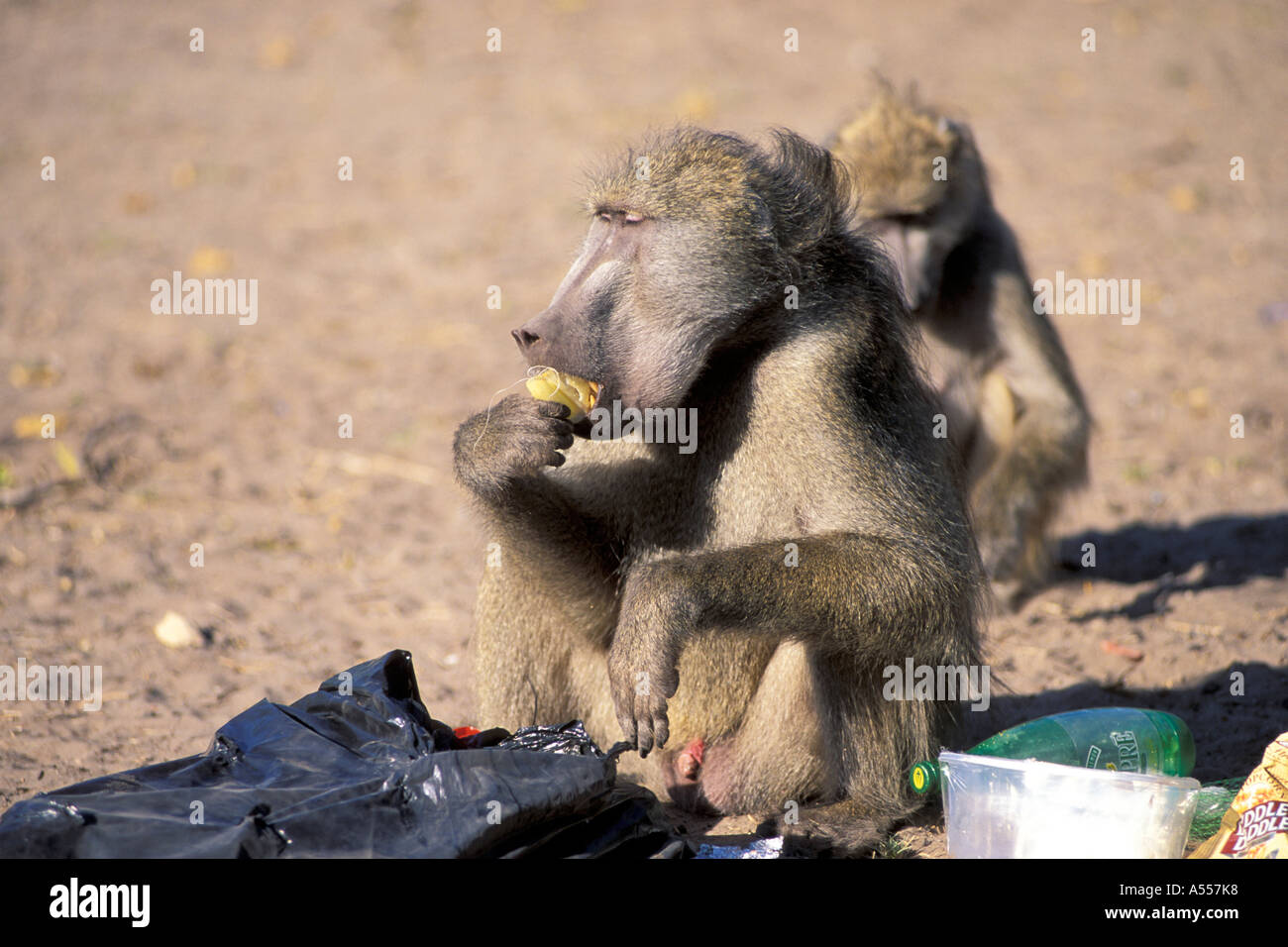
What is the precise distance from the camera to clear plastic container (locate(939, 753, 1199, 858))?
8.39 ft

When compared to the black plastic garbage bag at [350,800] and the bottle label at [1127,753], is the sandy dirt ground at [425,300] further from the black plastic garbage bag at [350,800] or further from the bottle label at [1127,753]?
the black plastic garbage bag at [350,800]

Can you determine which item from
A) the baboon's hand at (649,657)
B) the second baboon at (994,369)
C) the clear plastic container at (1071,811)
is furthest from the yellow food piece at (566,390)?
the second baboon at (994,369)

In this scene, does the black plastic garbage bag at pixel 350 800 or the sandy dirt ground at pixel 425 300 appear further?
the sandy dirt ground at pixel 425 300

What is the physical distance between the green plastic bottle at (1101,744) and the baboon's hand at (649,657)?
0.79 metres

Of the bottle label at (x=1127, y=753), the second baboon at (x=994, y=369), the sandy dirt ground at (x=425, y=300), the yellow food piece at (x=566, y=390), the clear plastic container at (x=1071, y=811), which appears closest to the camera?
the clear plastic container at (x=1071, y=811)

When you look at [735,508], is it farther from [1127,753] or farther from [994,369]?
[994,369]

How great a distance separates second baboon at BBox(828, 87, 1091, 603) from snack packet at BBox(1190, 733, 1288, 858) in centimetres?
233

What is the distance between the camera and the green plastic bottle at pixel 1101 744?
3.02 m

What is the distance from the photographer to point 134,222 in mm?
8438

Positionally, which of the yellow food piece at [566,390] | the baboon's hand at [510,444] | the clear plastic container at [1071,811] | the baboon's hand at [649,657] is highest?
the yellow food piece at [566,390]

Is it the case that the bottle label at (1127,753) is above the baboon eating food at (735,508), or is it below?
below

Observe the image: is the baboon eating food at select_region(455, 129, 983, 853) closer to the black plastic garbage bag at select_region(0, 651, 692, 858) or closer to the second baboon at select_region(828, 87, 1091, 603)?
the black plastic garbage bag at select_region(0, 651, 692, 858)

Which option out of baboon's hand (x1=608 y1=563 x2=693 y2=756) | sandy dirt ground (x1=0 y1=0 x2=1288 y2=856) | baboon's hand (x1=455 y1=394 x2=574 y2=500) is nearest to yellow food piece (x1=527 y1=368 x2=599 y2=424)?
baboon's hand (x1=455 y1=394 x2=574 y2=500)

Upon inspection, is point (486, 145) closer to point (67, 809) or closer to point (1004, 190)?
point (1004, 190)
